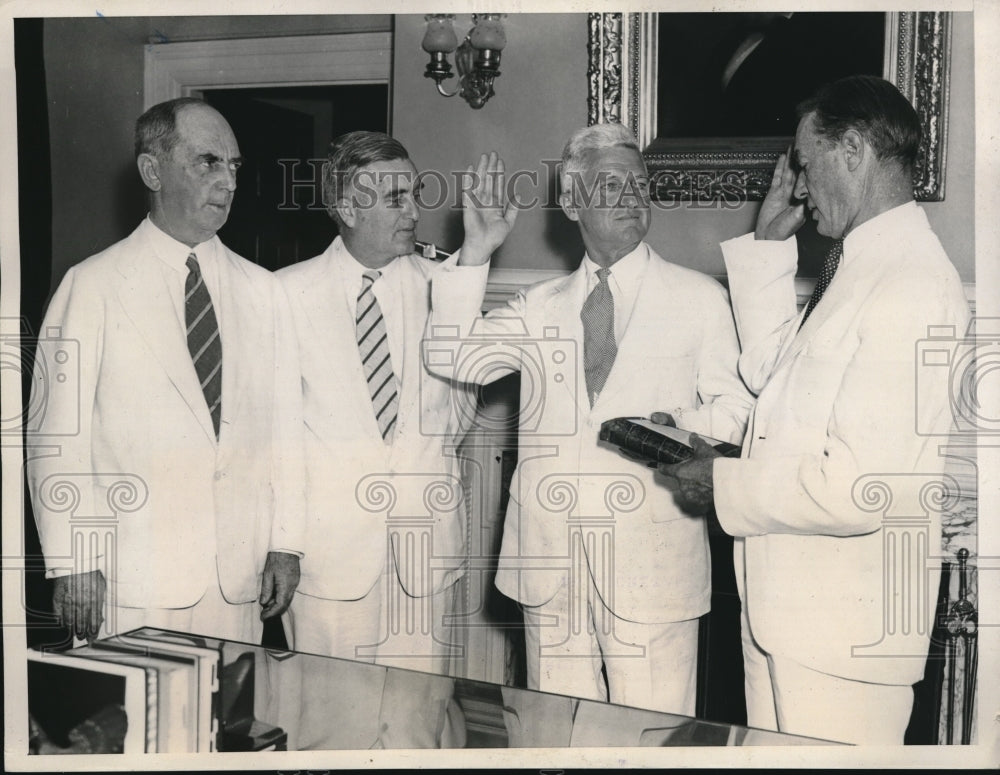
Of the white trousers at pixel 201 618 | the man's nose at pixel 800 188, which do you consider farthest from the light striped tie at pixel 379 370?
the man's nose at pixel 800 188

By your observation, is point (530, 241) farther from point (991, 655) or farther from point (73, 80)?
point (991, 655)

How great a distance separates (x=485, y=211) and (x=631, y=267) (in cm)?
39

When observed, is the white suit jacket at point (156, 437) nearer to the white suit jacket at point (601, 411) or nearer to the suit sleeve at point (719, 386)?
the white suit jacket at point (601, 411)

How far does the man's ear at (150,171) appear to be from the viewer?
8.24 ft

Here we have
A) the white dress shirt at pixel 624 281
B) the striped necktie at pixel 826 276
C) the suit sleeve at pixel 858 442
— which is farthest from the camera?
the white dress shirt at pixel 624 281

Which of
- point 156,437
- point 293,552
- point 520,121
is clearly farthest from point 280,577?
point 520,121

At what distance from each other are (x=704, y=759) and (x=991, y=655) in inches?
30.1

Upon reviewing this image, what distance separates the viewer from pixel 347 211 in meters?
2.54

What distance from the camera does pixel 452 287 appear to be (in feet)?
8.17

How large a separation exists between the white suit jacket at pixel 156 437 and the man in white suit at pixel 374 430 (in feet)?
0.24

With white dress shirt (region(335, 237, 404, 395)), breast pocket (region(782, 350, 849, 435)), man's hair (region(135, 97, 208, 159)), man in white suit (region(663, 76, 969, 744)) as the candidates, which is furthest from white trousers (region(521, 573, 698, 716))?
man's hair (region(135, 97, 208, 159))

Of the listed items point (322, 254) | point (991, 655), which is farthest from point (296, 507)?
point (991, 655)

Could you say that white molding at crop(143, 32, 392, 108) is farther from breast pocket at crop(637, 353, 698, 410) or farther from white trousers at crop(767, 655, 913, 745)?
white trousers at crop(767, 655, 913, 745)
